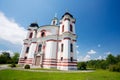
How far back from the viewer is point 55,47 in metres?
26.2

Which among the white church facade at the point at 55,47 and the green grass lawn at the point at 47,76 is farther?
the white church facade at the point at 55,47

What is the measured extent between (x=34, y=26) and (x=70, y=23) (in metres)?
15.7

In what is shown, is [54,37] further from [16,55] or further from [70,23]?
[16,55]

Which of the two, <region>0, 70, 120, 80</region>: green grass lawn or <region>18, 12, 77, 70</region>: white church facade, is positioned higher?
<region>18, 12, 77, 70</region>: white church facade

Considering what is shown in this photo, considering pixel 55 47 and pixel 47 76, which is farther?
pixel 55 47

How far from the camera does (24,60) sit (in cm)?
3222

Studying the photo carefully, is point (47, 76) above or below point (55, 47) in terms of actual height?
below

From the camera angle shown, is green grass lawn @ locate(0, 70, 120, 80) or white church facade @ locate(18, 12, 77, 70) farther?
white church facade @ locate(18, 12, 77, 70)

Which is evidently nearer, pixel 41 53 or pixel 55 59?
pixel 55 59

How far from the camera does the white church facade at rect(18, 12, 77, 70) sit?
2367cm

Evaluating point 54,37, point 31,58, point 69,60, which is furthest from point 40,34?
point 69,60

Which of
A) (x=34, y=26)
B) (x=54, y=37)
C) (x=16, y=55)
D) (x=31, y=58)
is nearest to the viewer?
(x=54, y=37)

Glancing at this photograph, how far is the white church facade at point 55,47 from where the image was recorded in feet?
77.7

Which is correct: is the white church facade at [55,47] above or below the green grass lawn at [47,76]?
above
